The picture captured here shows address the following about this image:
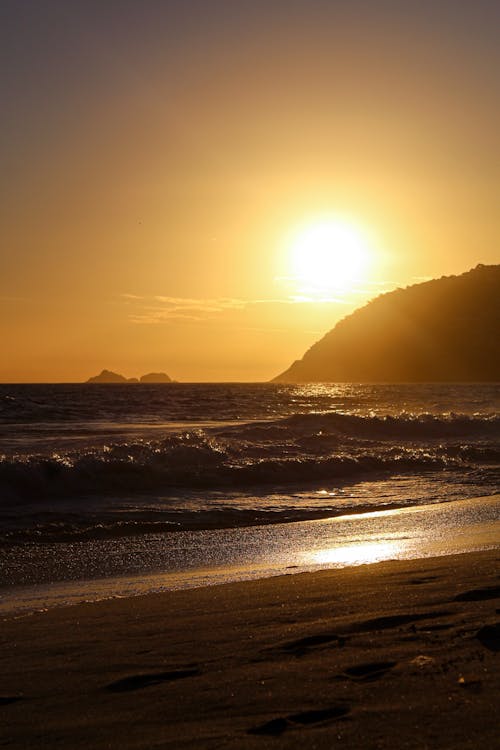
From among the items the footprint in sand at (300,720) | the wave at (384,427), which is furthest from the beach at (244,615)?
the wave at (384,427)

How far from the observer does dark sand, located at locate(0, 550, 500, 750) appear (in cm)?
300

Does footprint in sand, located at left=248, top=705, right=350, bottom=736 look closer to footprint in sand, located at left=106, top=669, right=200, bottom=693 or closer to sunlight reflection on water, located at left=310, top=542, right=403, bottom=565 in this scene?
footprint in sand, located at left=106, top=669, right=200, bottom=693

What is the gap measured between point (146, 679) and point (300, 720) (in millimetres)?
1005

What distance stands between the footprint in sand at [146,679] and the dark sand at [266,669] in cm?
1

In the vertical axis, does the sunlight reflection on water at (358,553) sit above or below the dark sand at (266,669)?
below

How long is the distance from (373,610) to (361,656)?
101 centimetres

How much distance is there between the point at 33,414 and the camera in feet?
145

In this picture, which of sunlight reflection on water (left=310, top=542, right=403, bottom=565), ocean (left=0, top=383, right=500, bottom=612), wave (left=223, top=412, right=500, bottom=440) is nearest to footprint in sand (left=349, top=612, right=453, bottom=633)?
sunlight reflection on water (left=310, top=542, right=403, bottom=565)

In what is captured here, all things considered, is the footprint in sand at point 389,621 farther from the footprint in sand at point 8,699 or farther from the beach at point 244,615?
the footprint in sand at point 8,699

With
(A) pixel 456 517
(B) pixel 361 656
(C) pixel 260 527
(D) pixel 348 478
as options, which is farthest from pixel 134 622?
(D) pixel 348 478

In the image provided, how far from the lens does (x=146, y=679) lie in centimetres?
374

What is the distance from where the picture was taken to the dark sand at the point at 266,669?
118 inches

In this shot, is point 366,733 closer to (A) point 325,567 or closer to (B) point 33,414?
(A) point 325,567

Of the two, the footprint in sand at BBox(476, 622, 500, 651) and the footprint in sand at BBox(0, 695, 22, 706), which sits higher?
the footprint in sand at BBox(476, 622, 500, 651)
